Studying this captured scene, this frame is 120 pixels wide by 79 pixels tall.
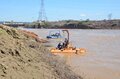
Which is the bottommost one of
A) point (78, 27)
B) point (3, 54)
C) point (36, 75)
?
point (78, 27)

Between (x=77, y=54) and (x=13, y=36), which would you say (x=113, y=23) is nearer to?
(x=77, y=54)

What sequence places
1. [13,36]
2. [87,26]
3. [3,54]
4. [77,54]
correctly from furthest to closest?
[87,26], [77,54], [13,36], [3,54]

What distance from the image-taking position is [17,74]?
18.7 ft

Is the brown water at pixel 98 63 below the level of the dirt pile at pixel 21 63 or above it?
below

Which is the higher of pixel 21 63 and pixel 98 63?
pixel 21 63

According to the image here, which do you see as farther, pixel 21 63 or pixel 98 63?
pixel 98 63

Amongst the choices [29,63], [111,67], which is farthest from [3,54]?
[111,67]

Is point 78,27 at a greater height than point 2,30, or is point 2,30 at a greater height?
point 2,30

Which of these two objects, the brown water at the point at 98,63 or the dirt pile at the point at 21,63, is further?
the brown water at the point at 98,63

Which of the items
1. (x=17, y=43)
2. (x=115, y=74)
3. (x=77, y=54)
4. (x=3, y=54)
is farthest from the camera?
(x=77, y=54)

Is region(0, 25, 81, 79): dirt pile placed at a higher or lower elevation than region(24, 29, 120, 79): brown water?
higher

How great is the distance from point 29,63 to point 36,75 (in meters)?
0.43

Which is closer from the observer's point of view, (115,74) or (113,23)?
(115,74)

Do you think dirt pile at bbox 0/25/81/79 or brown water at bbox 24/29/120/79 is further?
brown water at bbox 24/29/120/79
